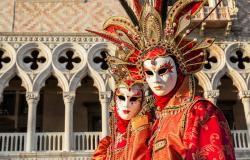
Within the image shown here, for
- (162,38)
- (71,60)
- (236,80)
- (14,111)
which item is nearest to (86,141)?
(71,60)

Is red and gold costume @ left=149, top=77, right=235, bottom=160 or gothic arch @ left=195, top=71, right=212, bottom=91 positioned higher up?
gothic arch @ left=195, top=71, right=212, bottom=91

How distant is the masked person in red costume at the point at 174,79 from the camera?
8.44 ft

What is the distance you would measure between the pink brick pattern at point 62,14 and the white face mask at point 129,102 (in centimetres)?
547

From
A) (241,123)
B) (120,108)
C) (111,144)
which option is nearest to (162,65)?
(120,108)

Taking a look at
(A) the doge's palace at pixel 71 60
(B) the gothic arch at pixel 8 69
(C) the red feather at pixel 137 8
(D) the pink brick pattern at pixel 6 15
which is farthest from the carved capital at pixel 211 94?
(C) the red feather at pixel 137 8

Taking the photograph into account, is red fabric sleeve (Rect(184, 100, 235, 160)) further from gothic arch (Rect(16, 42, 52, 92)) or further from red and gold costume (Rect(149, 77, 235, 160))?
gothic arch (Rect(16, 42, 52, 92))

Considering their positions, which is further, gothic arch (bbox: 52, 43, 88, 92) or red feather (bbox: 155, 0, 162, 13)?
gothic arch (bbox: 52, 43, 88, 92)

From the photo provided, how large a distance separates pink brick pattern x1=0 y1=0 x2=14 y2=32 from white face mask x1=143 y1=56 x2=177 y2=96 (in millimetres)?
6424

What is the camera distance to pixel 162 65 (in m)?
2.92

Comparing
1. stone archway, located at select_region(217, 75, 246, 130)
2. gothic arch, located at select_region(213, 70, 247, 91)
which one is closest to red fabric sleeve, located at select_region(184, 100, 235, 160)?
gothic arch, located at select_region(213, 70, 247, 91)

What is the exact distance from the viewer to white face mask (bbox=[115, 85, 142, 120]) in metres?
3.56

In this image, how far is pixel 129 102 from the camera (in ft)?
11.8

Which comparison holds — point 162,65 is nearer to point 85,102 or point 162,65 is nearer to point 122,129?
point 122,129

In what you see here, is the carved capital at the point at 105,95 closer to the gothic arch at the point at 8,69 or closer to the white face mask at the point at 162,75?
the gothic arch at the point at 8,69
